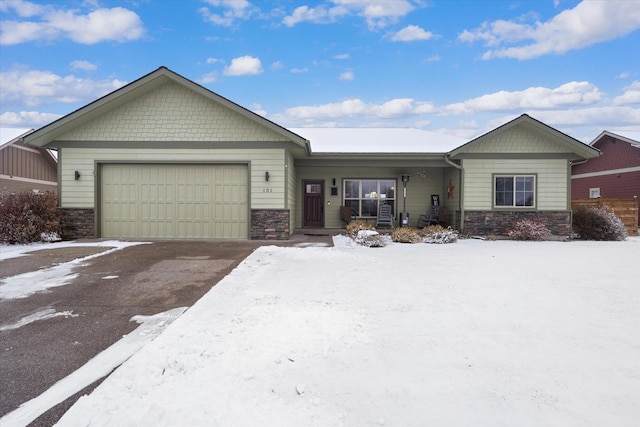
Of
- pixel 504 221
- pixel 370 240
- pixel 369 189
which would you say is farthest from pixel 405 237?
pixel 369 189

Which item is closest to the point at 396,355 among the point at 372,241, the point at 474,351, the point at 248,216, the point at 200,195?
the point at 474,351

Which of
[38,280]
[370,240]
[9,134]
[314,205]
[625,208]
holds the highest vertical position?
[9,134]

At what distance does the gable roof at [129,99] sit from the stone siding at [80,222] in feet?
7.13

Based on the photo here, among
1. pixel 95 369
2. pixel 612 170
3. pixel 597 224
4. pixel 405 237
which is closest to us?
pixel 95 369

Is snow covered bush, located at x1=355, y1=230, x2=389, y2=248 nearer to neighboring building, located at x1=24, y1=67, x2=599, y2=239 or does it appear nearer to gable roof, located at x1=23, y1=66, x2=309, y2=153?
neighboring building, located at x1=24, y1=67, x2=599, y2=239

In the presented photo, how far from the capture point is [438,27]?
15055mm

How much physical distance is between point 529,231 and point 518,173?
2.07m

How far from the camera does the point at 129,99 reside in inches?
412

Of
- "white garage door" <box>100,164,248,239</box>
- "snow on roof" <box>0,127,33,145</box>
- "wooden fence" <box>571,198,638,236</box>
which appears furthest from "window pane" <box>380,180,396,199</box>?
"snow on roof" <box>0,127,33,145</box>

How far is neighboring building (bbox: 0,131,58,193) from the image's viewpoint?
59.6 ft

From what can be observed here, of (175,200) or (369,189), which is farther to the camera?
(369,189)

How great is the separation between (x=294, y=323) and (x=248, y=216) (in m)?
7.36

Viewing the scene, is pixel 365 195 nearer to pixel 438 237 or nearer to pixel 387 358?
pixel 438 237

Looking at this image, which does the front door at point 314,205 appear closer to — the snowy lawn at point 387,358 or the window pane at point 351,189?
the window pane at point 351,189
